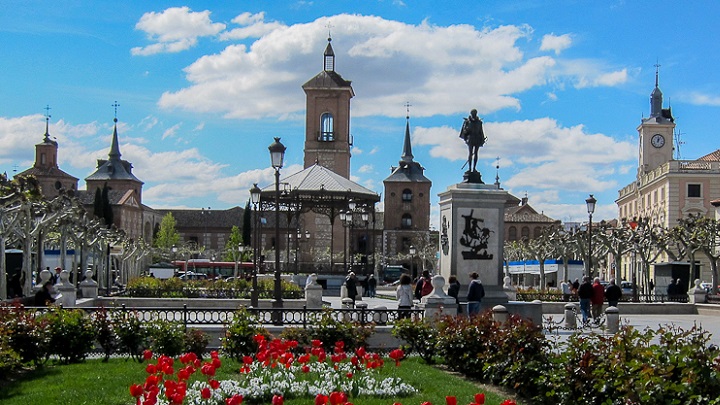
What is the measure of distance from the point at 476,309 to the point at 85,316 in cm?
843

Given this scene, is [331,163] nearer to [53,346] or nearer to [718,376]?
[53,346]

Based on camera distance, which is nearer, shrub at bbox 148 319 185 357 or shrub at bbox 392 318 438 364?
shrub at bbox 148 319 185 357

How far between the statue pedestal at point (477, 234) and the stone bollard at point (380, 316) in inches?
112

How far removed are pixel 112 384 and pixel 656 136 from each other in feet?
283

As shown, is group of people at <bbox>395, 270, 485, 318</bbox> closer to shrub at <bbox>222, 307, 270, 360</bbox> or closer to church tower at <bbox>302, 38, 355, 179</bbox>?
shrub at <bbox>222, 307, 270, 360</bbox>

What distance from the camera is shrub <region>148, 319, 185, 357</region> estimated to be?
15.3 meters

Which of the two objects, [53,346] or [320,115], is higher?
[320,115]

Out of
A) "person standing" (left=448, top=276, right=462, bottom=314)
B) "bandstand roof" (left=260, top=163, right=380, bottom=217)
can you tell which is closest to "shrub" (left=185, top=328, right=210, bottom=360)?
"person standing" (left=448, top=276, right=462, bottom=314)

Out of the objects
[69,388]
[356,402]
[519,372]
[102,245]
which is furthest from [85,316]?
[102,245]

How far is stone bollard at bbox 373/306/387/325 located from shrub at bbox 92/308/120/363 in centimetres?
549

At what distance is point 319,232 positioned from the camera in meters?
105

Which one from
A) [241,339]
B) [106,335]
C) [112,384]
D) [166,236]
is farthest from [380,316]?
[166,236]

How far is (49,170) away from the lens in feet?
465

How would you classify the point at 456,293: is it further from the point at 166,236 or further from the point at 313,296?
the point at 166,236
